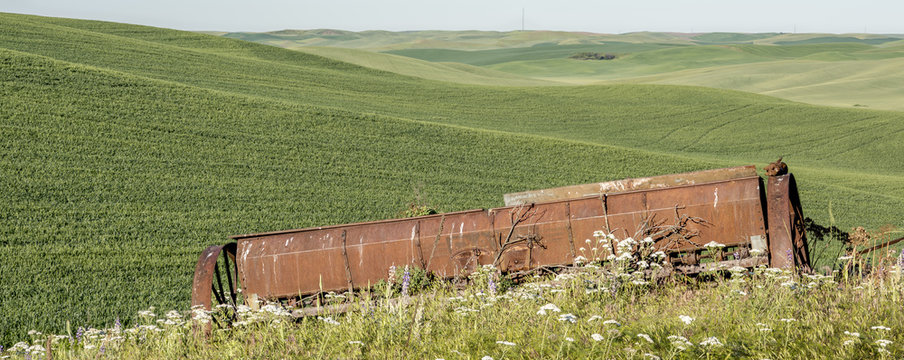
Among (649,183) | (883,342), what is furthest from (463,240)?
(883,342)

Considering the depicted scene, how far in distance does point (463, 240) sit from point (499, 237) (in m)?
0.36

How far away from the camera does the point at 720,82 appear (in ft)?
258

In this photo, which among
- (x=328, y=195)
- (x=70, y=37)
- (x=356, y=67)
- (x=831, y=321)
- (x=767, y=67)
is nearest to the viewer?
(x=831, y=321)

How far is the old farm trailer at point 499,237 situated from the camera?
6977mm

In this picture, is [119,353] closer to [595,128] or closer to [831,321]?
[831,321]

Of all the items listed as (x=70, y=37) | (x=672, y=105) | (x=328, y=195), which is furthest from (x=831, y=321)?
(x=70, y=37)

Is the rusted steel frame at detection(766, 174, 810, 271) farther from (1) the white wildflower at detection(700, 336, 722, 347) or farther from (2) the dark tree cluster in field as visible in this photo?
(2) the dark tree cluster in field

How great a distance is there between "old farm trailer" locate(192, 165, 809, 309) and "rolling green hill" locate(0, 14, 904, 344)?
3.20 meters

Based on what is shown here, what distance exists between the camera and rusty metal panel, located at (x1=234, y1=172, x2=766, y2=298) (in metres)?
7.09

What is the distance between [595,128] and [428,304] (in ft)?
110

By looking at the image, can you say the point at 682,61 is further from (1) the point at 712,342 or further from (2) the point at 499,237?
(1) the point at 712,342

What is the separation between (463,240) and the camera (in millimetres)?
7246

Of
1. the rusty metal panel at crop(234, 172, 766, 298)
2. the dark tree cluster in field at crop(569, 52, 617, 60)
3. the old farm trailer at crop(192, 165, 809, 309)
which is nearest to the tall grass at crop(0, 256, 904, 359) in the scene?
the old farm trailer at crop(192, 165, 809, 309)

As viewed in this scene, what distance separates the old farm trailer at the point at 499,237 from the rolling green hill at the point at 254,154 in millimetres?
3204
